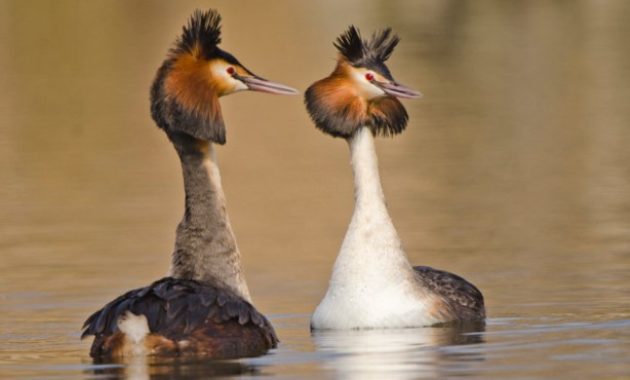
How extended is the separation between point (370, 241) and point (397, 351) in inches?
77.6

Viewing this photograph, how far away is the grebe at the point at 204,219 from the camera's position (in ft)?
43.3

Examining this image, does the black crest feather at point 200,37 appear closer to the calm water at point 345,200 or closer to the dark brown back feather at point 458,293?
the calm water at point 345,200

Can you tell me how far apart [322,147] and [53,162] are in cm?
375

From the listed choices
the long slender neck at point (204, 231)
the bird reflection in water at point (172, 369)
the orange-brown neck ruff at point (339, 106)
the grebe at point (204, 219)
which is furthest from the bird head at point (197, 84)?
the bird reflection in water at point (172, 369)

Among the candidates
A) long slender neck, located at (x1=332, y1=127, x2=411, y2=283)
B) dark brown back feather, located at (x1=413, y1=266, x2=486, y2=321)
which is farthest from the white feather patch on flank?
dark brown back feather, located at (x1=413, y1=266, x2=486, y2=321)

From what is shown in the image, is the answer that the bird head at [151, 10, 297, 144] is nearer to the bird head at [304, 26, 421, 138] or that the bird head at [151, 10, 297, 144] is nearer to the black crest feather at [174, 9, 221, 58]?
the black crest feather at [174, 9, 221, 58]

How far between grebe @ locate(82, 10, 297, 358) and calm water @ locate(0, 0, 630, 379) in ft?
0.96

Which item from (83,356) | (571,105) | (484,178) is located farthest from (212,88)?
(571,105)

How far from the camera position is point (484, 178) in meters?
24.6

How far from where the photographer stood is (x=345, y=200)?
2303cm

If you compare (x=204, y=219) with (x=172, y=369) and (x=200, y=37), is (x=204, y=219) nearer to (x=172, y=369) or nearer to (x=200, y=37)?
(x=200, y=37)

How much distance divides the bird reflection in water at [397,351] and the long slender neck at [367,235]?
581 mm

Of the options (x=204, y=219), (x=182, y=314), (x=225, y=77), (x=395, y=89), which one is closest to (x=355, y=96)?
(x=395, y=89)

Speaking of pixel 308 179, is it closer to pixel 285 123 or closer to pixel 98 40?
pixel 285 123
